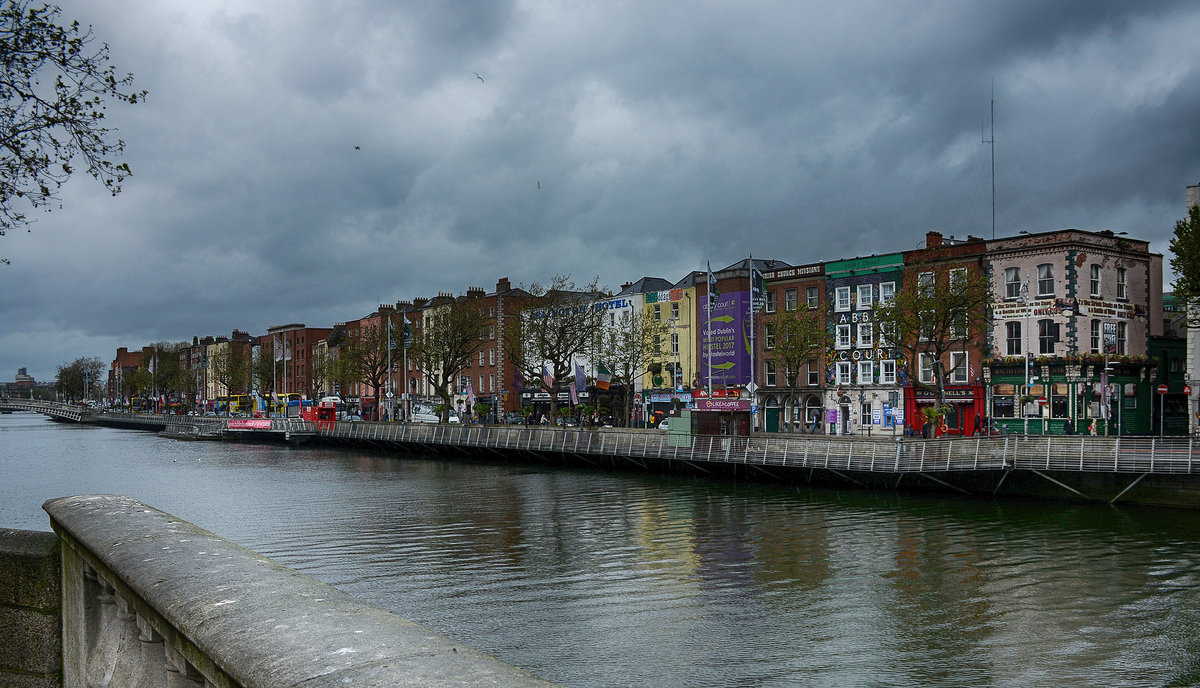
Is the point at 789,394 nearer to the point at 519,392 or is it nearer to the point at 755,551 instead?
the point at 519,392

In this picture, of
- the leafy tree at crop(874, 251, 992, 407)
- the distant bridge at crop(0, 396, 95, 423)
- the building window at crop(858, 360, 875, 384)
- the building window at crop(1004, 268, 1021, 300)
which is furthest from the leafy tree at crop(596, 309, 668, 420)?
the distant bridge at crop(0, 396, 95, 423)

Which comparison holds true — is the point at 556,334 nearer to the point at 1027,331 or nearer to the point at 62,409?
the point at 1027,331

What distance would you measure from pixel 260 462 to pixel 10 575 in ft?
213

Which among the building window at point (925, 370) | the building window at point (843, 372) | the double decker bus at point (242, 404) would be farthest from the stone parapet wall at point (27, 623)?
the double decker bus at point (242, 404)

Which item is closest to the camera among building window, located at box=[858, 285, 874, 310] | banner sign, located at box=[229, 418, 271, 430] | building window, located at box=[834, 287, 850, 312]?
building window, located at box=[858, 285, 874, 310]

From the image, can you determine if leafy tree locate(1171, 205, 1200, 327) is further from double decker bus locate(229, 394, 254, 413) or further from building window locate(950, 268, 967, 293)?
double decker bus locate(229, 394, 254, 413)

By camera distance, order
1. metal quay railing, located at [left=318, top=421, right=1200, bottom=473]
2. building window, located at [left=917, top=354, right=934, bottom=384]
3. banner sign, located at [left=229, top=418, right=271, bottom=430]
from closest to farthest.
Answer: metal quay railing, located at [left=318, top=421, right=1200, bottom=473], building window, located at [left=917, top=354, right=934, bottom=384], banner sign, located at [left=229, top=418, right=271, bottom=430]

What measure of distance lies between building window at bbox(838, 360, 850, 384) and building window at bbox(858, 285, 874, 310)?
407 centimetres

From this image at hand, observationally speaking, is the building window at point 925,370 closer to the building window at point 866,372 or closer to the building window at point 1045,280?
the building window at point 866,372

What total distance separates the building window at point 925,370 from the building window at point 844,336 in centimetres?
568

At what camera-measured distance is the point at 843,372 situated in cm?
6888

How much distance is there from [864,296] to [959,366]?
9028 millimetres

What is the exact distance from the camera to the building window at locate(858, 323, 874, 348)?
67.1m

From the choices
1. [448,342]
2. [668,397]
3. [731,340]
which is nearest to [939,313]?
[731,340]
